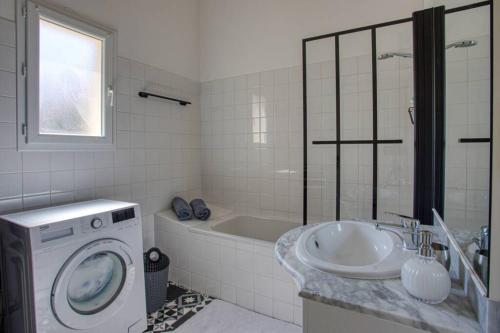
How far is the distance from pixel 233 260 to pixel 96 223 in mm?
1052

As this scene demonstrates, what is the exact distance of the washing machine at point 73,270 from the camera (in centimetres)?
136

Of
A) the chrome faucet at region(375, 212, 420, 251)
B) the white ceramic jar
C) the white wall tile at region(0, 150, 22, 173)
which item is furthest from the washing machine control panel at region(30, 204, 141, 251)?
the white ceramic jar

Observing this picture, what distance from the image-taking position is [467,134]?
0.98 meters

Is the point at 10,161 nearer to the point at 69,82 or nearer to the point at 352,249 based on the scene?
the point at 69,82

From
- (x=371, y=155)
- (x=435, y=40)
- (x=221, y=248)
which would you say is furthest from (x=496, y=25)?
(x=221, y=248)

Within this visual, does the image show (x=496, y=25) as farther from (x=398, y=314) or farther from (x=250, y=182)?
(x=250, y=182)

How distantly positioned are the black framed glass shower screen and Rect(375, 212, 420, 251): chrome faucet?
0.99 metres

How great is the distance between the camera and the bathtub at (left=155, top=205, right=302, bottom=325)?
1.98 m

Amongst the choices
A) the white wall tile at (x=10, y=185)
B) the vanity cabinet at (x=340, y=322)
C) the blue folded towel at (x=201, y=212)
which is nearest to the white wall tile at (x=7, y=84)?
the white wall tile at (x=10, y=185)

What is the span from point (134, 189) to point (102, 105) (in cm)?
77

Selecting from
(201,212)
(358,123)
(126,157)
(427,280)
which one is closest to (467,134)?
(427,280)

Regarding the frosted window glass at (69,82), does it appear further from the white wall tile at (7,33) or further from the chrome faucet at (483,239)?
the chrome faucet at (483,239)

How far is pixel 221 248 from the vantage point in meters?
2.23

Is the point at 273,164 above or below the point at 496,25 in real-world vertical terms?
below
